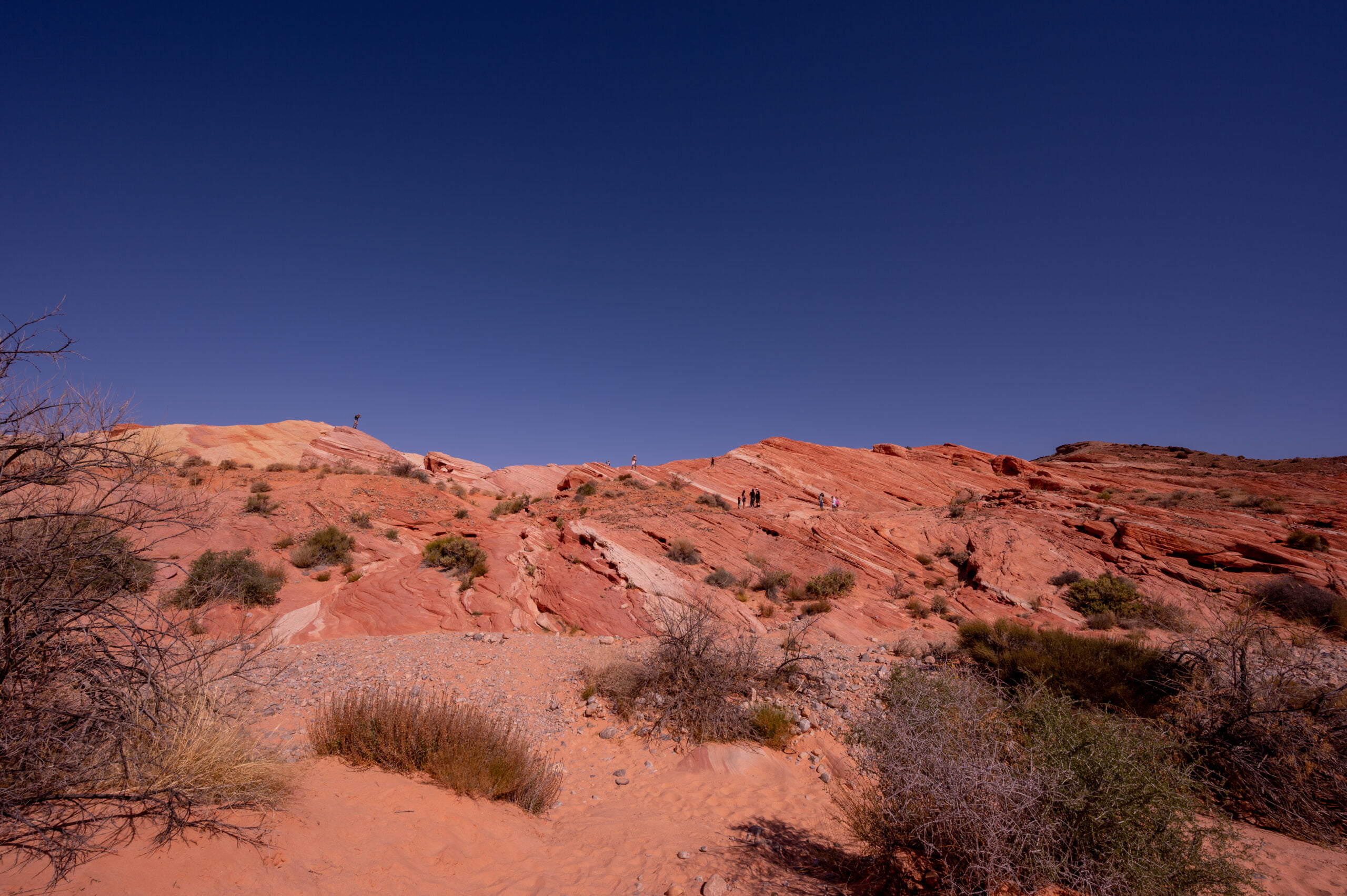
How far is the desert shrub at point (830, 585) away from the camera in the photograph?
1477 centimetres

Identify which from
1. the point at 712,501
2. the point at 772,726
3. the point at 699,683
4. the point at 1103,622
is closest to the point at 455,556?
the point at 699,683

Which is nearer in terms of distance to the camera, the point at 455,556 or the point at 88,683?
the point at 88,683

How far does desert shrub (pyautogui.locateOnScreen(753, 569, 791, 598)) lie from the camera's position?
14965mm

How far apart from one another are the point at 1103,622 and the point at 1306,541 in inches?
351

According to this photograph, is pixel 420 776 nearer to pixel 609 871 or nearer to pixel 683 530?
pixel 609 871

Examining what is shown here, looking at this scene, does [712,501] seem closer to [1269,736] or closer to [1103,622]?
[1103,622]

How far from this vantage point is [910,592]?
1538 centimetres

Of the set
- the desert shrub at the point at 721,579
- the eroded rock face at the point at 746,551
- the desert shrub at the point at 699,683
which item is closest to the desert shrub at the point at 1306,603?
the eroded rock face at the point at 746,551

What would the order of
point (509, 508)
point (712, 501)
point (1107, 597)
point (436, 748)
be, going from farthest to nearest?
1. point (712, 501)
2. point (509, 508)
3. point (1107, 597)
4. point (436, 748)

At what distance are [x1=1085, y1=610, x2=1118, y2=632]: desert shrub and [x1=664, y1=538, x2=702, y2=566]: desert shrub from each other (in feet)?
32.6

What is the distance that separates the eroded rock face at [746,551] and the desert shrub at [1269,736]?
659cm

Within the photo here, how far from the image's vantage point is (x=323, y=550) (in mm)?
14734

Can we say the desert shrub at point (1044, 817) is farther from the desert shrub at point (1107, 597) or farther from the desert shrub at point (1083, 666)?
the desert shrub at point (1107, 597)

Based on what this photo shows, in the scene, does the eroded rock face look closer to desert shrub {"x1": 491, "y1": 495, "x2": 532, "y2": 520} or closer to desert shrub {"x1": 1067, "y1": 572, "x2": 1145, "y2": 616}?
desert shrub {"x1": 491, "y1": 495, "x2": 532, "y2": 520}
